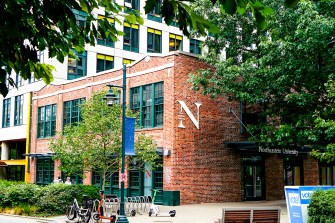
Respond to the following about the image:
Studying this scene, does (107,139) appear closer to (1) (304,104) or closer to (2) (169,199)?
(2) (169,199)

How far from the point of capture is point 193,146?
93.1 feet

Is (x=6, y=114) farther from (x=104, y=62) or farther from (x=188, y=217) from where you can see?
(x=188, y=217)

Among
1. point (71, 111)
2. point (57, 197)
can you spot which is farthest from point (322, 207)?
point (71, 111)

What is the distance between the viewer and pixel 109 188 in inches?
1267

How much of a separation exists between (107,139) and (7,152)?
27209 millimetres

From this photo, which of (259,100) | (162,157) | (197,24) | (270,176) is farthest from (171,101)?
(197,24)

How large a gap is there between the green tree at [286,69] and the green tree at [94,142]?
5.38 metres

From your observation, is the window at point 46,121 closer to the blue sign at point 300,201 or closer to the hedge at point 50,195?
the hedge at point 50,195

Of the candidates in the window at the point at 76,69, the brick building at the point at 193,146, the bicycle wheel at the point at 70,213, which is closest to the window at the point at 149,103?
the brick building at the point at 193,146

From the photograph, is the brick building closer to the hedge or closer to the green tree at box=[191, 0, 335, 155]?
the green tree at box=[191, 0, 335, 155]

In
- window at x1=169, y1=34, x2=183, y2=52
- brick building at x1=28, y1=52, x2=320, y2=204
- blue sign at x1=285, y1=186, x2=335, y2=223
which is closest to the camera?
blue sign at x1=285, y1=186, x2=335, y2=223

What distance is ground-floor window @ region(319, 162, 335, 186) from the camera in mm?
36938

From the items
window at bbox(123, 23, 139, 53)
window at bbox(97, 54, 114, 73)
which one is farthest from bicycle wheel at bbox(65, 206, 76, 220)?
window at bbox(123, 23, 139, 53)

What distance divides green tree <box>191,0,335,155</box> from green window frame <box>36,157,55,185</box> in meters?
16.9
